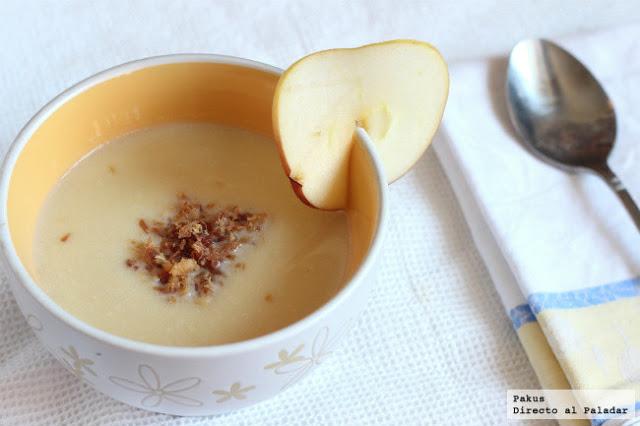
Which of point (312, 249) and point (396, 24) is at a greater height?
point (396, 24)

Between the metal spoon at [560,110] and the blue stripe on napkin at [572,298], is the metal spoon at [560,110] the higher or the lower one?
the higher one

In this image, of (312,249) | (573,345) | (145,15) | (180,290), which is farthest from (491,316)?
(145,15)

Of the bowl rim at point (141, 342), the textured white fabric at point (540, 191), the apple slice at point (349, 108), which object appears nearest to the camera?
the bowl rim at point (141, 342)

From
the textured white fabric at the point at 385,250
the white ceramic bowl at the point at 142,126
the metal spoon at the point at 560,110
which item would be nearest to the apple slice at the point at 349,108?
the white ceramic bowl at the point at 142,126

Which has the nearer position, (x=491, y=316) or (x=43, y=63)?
(x=491, y=316)

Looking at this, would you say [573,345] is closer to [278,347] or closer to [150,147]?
[278,347]

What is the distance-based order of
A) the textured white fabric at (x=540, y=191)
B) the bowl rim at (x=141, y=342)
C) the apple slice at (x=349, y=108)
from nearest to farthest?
the bowl rim at (x=141, y=342), the apple slice at (x=349, y=108), the textured white fabric at (x=540, y=191)

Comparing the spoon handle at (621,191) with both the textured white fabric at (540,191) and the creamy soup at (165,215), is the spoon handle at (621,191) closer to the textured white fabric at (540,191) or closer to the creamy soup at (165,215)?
the textured white fabric at (540,191)
